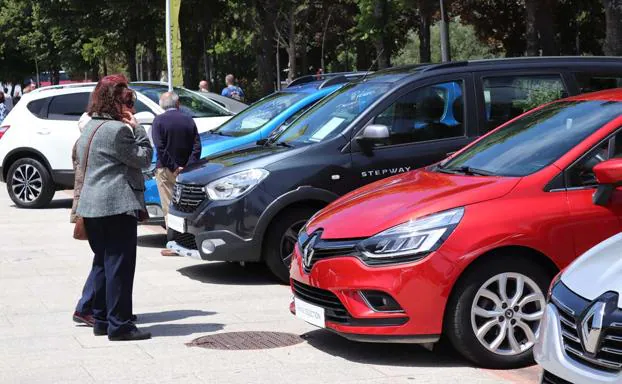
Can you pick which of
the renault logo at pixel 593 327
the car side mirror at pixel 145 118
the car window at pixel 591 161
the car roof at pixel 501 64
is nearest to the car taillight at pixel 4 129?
the car side mirror at pixel 145 118

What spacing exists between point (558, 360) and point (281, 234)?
543 centimetres

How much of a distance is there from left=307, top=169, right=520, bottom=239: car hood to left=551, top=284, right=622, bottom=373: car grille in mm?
1956

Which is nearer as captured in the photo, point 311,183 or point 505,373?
point 505,373

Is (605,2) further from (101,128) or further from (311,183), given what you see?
(101,128)

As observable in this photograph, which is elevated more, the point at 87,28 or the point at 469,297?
the point at 87,28

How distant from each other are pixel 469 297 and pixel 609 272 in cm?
207

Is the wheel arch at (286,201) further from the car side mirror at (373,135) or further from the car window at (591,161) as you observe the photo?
the car window at (591,161)

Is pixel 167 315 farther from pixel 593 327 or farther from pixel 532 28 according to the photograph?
pixel 532 28

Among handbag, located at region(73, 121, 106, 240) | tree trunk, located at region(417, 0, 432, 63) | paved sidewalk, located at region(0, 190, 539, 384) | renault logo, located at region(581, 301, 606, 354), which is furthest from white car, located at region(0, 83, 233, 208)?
tree trunk, located at region(417, 0, 432, 63)

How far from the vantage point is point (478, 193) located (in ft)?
22.6

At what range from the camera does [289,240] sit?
998cm

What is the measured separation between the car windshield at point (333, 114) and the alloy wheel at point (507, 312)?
Result: 10.8 ft

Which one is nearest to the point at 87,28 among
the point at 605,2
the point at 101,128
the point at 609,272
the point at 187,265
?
the point at 605,2

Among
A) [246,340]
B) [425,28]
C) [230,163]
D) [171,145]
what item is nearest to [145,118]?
[171,145]
